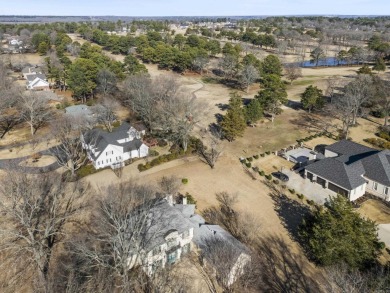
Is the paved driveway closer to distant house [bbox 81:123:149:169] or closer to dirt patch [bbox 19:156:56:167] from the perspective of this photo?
distant house [bbox 81:123:149:169]

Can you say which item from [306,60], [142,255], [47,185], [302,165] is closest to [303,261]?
[142,255]

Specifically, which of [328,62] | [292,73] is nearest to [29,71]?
[292,73]

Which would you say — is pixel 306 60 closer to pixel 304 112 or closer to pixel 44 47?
pixel 304 112

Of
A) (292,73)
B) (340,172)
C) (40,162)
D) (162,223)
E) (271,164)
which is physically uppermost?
(162,223)

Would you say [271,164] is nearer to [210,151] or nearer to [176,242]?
[210,151]

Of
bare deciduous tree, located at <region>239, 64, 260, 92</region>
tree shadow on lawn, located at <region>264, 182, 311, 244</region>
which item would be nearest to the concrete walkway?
tree shadow on lawn, located at <region>264, 182, 311, 244</region>

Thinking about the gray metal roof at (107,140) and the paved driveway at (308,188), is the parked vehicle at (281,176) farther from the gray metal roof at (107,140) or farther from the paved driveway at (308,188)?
the gray metal roof at (107,140)
